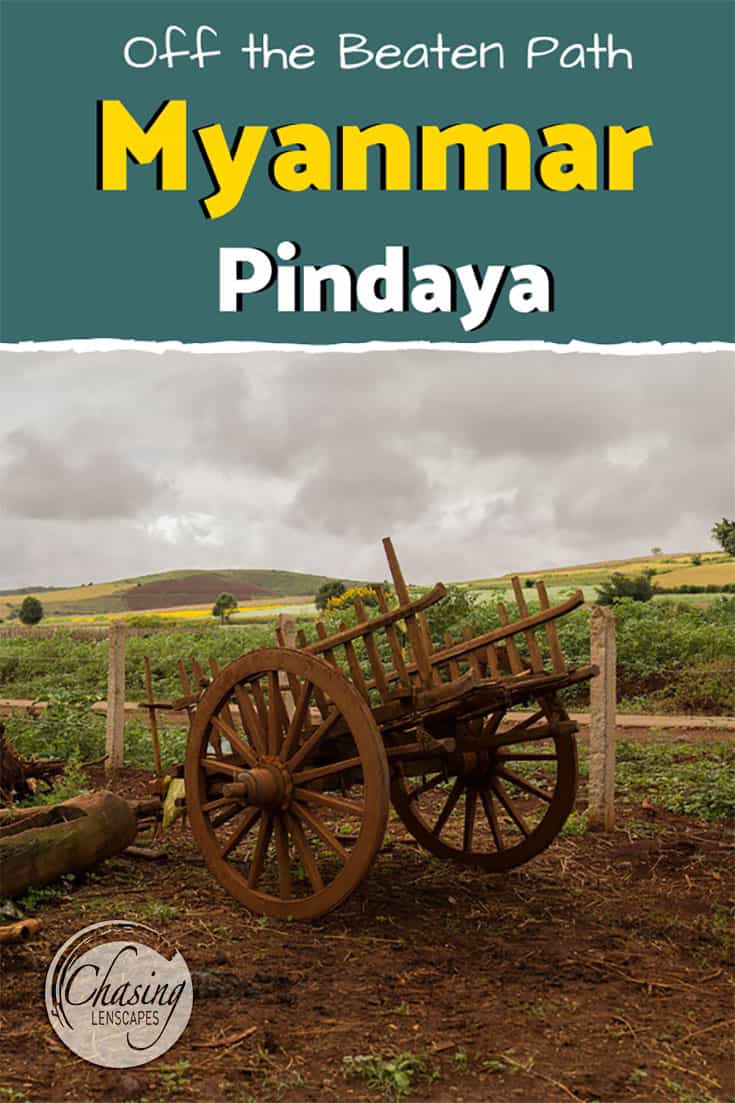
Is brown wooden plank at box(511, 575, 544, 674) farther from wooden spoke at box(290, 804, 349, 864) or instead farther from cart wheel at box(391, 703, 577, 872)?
wooden spoke at box(290, 804, 349, 864)

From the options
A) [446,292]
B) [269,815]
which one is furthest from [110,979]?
[446,292]

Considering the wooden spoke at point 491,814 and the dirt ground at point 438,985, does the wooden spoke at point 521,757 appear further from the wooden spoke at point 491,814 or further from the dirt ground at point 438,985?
the dirt ground at point 438,985

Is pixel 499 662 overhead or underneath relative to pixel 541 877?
overhead

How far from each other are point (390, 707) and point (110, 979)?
180 cm

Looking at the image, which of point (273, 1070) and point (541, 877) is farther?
point (541, 877)

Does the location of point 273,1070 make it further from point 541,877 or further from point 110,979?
point 541,877

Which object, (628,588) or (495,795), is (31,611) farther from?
(495,795)

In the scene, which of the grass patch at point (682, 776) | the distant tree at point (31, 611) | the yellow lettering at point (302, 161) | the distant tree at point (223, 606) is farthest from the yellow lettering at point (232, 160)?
the distant tree at point (31, 611)

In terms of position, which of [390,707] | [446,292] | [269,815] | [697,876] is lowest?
[697,876]

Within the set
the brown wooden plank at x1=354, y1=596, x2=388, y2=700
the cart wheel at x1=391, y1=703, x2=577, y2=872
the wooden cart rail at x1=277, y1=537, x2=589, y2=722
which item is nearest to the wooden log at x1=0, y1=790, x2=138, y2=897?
the wooden cart rail at x1=277, y1=537, x2=589, y2=722

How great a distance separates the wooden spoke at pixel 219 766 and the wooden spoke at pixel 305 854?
0.42 meters

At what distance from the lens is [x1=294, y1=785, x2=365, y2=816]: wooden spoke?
15.4 ft

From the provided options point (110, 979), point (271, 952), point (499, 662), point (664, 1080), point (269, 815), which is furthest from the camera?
point (499, 662)

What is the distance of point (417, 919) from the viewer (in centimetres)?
508
